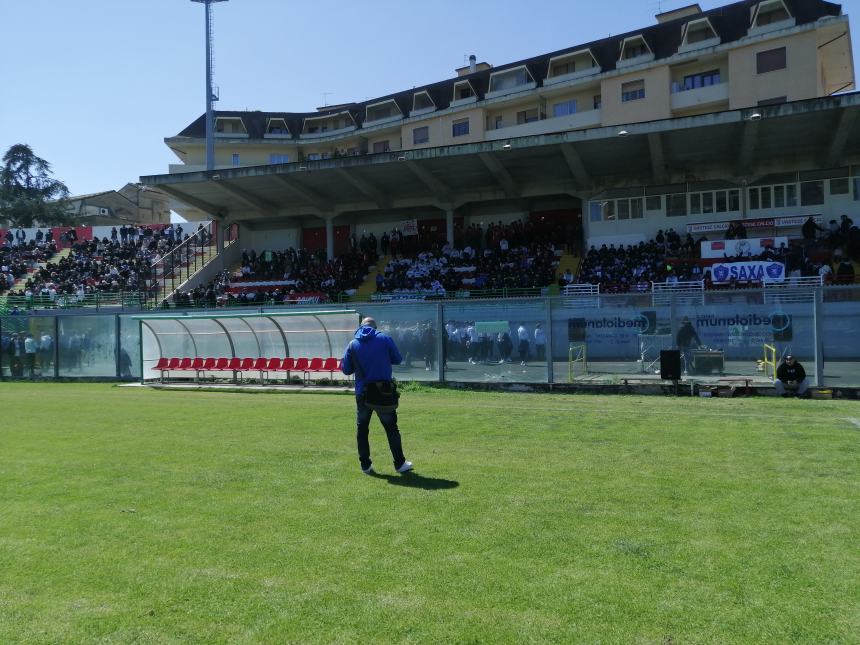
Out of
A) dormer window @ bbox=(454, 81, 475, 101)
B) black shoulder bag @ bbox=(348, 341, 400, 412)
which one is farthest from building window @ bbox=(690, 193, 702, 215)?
black shoulder bag @ bbox=(348, 341, 400, 412)

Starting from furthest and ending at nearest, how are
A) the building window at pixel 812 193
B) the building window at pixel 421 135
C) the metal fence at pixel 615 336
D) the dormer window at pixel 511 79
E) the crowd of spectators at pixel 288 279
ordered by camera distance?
the building window at pixel 421 135, the dormer window at pixel 511 79, the crowd of spectators at pixel 288 279, the building window at pixel 812 193, the metal fence at pixel 615 336

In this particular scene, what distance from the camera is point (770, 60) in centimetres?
3881

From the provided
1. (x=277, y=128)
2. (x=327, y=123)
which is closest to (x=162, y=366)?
(x=327, y=123)

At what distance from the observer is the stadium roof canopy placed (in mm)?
32125

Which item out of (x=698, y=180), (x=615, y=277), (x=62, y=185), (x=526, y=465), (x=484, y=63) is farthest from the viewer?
(x=62, y=185)

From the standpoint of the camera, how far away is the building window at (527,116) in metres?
47.6

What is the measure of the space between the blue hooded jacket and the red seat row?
40.5 ft

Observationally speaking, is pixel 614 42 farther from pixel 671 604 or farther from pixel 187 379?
pixel 671 604

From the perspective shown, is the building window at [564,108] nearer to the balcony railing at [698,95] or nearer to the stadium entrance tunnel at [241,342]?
the balcony railing at [698,95]

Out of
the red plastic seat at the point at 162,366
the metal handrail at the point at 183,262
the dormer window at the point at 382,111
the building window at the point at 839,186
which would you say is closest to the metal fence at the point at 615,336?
the red plastic seat at the point at 162,366

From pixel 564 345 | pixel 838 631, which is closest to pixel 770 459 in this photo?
pixel 838 631

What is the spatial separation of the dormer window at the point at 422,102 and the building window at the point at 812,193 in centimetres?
2719

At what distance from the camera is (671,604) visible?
4.45 meters

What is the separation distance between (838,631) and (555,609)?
1682 millimetres
